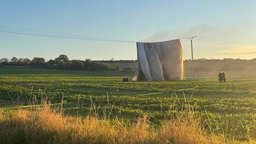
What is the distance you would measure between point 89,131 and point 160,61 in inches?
1983

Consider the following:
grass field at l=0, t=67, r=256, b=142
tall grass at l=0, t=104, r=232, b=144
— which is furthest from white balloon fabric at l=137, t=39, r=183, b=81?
tall grass at l=0, t=104, r=232, b=144

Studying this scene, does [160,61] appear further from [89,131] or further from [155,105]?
[89,131]

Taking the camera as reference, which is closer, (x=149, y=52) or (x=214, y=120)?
(x=214, y=120)

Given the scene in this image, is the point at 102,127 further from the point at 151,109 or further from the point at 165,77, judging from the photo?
the point at 165,77

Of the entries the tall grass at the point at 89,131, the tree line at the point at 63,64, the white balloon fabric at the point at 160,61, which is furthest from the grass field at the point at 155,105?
the tree line at the point at 63,64

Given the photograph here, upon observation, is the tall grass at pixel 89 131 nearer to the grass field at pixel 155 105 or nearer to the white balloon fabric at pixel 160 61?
the grass field at pixel 155 105

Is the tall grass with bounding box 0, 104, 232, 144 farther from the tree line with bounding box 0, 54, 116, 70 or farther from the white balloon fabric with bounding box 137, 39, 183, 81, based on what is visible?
the tree line with bounding box 0, 54, 116, 70

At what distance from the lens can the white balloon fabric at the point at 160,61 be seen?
188ft

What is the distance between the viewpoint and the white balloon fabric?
5731 centimetres

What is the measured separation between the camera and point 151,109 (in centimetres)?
1750

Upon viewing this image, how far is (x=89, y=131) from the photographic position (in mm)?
8234

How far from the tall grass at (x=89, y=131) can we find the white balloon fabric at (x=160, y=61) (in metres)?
47.3

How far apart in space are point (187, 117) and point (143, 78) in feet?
Answer: 162

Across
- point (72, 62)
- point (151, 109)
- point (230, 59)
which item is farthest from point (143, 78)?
point (230, 59)
